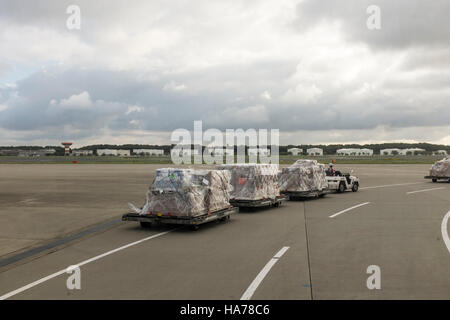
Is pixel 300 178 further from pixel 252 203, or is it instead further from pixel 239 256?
pixel 239 256

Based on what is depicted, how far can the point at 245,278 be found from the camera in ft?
25.4

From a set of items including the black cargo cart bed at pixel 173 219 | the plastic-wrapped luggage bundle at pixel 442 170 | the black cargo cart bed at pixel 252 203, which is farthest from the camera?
the plastic-wrapped luggage bundle at pixel 442 170

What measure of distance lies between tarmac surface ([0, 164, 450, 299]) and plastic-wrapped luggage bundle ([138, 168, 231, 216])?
0.65 meters

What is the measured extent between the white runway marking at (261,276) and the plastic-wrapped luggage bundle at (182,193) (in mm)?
4018

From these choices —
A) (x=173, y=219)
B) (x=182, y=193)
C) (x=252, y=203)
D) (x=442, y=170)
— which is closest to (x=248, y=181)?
(x=252, y=203)

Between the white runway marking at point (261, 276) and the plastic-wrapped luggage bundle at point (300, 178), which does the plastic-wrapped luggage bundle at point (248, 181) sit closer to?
the plastic-wrapped luggage bundle at point (300, 178)

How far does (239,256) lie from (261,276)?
5.74 ft

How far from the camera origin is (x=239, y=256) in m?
9.57

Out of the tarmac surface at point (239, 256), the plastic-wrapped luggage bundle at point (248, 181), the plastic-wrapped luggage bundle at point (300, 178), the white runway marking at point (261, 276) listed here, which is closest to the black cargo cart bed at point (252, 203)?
the plastic-wrapped luggage bundle at point (248, 181)

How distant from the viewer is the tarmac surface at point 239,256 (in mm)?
7105

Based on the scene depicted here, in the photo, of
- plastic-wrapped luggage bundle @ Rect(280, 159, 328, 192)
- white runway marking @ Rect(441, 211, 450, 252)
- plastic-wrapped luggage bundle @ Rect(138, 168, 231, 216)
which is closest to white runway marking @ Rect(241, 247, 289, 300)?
plastic-wrapped luggage bundle @ Rect(138, 168, 231, 216)

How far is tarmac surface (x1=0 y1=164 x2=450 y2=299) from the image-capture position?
23.3 feet
